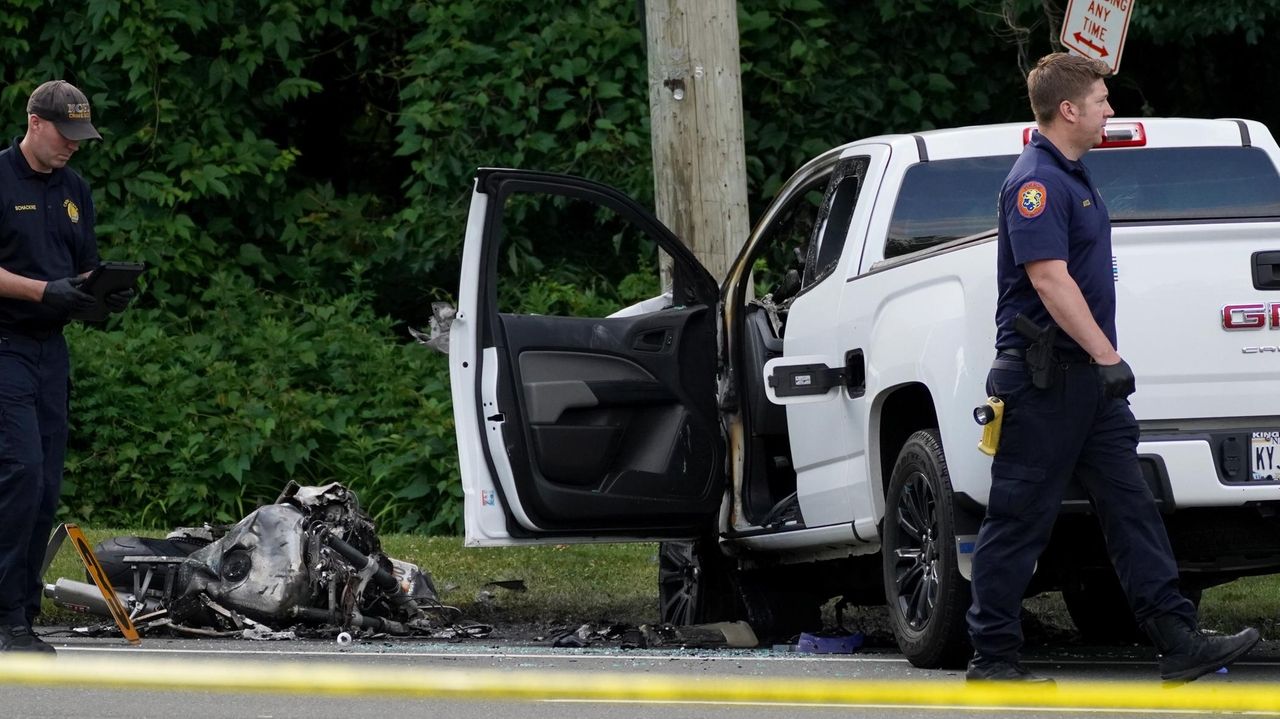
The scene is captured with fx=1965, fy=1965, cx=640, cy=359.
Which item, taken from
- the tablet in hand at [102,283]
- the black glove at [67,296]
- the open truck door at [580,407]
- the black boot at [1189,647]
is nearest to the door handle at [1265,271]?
the black boot at [1189,647]

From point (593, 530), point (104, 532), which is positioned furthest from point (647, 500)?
point (104, 532)

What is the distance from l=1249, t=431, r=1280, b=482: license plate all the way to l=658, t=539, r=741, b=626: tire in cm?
278

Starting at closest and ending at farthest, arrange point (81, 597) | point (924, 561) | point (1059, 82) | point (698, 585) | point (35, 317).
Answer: point (1059, 82) → point (924, 561) → point (35, 317) → point (81, 597) → point (698, 585)

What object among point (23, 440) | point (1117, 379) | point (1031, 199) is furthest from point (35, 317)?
point (1117, 379)

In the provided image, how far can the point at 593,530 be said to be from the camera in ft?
26.1

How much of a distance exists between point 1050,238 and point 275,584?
12.5ft

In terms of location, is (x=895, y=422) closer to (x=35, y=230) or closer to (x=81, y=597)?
(x=35, y=230)

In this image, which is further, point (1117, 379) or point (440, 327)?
point (440, 327)

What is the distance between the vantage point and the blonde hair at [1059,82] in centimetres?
591

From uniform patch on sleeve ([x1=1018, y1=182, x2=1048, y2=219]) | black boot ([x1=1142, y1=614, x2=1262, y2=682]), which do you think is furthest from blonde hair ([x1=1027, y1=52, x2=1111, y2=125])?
black boot ([x1=1142, y1=614, x2=1262, y2=682])

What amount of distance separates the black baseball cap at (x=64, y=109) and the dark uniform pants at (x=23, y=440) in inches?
31.2

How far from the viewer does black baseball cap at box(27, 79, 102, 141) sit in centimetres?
735

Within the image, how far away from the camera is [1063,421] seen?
582 centimetres

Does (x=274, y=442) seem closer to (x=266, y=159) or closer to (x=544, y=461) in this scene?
(x=266, y=159)
